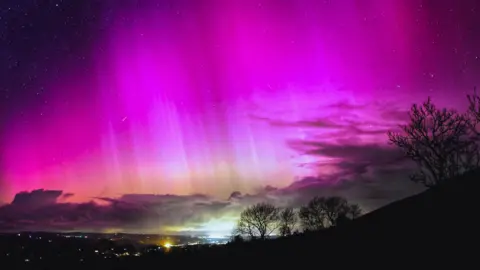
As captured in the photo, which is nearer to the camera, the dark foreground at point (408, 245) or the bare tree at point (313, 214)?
the dark foreground at point (408, 245)

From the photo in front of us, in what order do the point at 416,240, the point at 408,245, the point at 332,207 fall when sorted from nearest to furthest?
the point at 408,245 < the point at 416,240 < the point at 332,207

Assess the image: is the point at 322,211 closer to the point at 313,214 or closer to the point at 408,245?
the point at 313,214

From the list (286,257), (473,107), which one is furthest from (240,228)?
(286,257)

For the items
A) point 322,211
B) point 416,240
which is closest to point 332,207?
point 322,211

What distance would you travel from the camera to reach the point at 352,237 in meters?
26.9

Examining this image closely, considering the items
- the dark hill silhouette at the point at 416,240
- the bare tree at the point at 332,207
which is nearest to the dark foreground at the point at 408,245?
the dark hill silhouette at the point at 416,240

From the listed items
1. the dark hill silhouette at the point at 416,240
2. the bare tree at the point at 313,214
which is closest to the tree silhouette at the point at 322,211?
the bare tree at the point at 313,214

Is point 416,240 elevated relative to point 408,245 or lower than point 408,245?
elevated

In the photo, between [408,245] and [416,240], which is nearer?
[408,245]

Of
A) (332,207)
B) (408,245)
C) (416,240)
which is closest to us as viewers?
(408,245)

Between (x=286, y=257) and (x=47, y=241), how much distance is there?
157850mm

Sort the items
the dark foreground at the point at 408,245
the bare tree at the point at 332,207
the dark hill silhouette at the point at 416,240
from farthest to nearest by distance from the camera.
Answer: the bare tree at the point at 332,207
the dark hill silhouette at the point at 416,240
the dark foreground at the point at 408,245

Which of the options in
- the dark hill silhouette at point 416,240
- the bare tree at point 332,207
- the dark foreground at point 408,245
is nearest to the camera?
the dark foreground at point 408,245

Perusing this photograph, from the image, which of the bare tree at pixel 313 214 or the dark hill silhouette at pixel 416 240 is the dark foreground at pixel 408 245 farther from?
the bare tree at pixel 313 214
